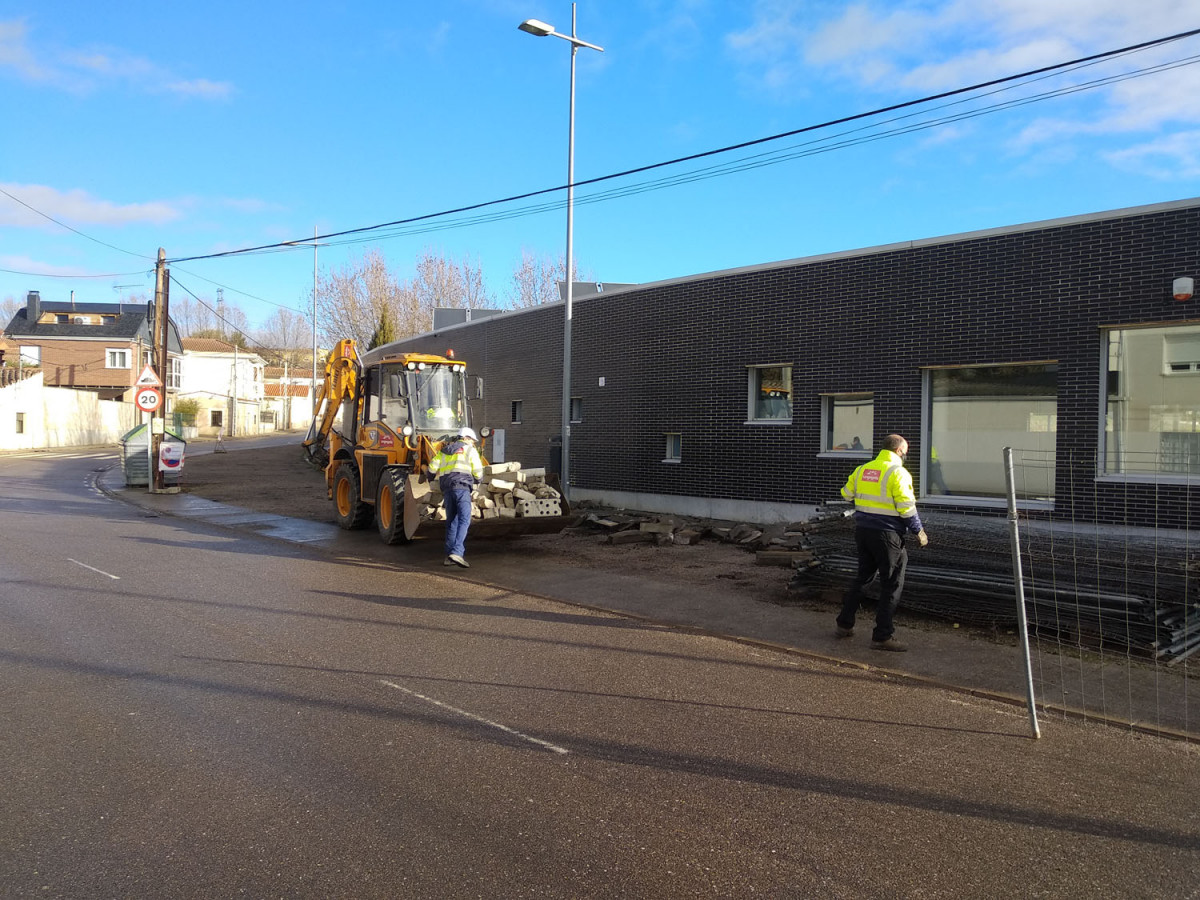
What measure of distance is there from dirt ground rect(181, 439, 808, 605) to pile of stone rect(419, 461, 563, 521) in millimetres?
743

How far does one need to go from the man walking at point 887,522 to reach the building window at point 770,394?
26.6 feet

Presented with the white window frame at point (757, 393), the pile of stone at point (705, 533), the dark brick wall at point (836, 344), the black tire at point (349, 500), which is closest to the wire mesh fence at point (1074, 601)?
the dark brick wall at point (836, 344)

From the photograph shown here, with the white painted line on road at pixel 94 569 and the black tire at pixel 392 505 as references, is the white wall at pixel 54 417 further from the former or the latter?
the black tire at pixel 392 505

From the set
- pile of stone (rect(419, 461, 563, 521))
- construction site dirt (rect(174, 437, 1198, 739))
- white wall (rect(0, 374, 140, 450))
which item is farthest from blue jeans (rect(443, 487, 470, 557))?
white wall (rect(0, 374, 140, 450))

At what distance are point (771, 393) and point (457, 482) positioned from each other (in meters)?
7.21

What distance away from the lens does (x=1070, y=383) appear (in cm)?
1182

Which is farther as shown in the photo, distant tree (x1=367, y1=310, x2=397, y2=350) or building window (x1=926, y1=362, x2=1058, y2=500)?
distant tree (x1=367, y1=310, x2=397, y2=350)

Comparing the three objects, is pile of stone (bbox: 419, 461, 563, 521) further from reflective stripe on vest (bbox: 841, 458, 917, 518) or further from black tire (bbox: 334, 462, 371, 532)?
reflective stripe on vest (bbox: 841, 458, 917, 518)

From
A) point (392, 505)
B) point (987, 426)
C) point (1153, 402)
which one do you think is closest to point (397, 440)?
point (392, 505)

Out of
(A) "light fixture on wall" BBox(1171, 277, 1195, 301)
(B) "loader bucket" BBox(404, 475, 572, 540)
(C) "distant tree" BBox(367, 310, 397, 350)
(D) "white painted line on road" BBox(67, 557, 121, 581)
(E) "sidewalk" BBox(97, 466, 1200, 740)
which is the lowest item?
(E) "sidewalk" BBox(97, 466, 1200, 740)

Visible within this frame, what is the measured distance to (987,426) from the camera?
1302 cm

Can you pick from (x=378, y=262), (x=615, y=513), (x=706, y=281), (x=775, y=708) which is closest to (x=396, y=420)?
(x=615, y=513)

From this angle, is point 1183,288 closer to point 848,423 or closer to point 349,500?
point 848,423

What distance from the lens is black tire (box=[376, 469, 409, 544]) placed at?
13.0 meters
